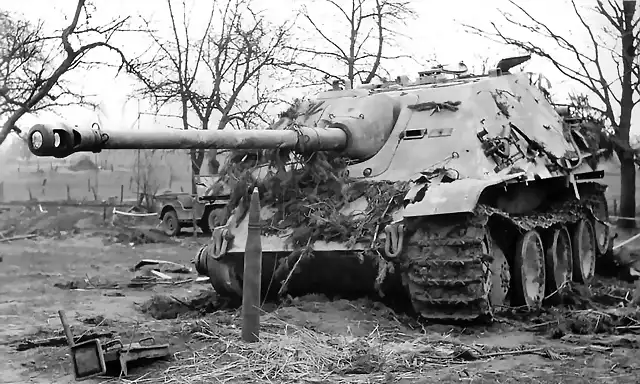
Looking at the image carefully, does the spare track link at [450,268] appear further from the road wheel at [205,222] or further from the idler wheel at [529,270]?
the road wheel at [205,222]

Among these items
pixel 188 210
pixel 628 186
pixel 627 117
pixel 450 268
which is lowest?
pixel 188 210

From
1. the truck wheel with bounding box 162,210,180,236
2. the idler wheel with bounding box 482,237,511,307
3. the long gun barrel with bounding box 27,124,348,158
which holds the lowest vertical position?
the truck wheel with bounding box 162,210,180,236

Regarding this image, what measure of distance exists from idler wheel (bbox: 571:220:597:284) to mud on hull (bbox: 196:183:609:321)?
1 cm

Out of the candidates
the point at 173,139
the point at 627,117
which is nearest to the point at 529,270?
the point at 173,139

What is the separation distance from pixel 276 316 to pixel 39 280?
6.65m

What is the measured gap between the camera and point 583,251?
1144cm

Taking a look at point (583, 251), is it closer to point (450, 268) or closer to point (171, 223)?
point (450, 268)

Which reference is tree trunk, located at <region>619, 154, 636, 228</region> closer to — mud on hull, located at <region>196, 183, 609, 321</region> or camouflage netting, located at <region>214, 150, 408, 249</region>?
mud on hull, located at <region>196, 183, 609, 321</region>

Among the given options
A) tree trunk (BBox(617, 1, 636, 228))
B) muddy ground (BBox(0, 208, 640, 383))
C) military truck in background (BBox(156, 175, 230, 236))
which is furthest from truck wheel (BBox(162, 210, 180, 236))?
muddy ground (BBox(0, 208, 640, 383))

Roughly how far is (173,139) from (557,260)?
16.2ft

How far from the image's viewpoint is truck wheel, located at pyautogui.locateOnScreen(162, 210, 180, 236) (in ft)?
78.6

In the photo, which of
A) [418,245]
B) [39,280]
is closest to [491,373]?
[418,245]

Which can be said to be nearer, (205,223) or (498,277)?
(498,277)

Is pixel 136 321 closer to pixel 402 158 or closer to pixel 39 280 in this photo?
pixel 402 158
